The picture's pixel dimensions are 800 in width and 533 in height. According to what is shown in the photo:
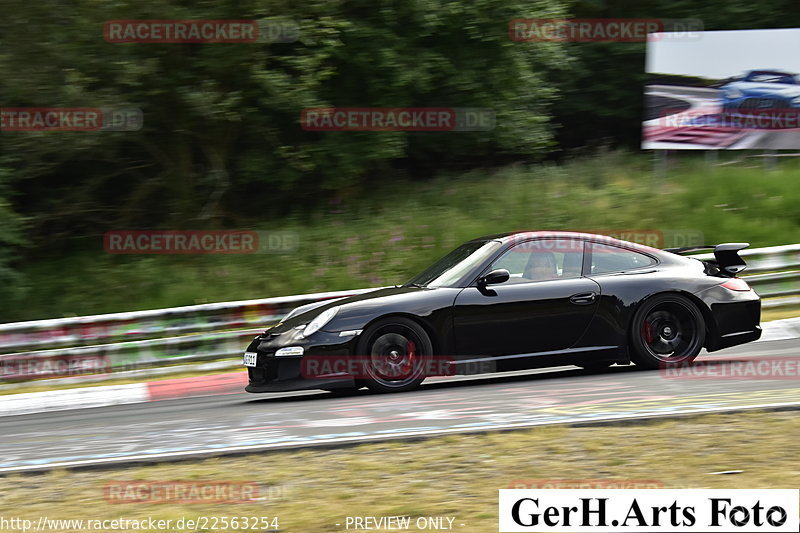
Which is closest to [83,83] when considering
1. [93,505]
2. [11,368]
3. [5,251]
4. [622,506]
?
[5,251]

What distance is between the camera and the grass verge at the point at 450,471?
193 inches

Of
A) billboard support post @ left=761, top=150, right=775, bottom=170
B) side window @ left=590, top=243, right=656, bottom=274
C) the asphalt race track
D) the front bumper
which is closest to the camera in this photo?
the asphalt race track

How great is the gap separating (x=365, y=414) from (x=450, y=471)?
6.54 ft

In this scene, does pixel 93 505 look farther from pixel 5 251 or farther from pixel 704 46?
pixel 704 46

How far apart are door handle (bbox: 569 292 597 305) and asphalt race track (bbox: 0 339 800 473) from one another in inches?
26.6

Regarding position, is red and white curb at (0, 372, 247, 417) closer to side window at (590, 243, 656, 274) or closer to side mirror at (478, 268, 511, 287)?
side mirror at (478, 268, 511, 287)

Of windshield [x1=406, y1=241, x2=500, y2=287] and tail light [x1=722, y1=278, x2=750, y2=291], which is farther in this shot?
tail light [x1=722, y1=278, x2=750, y2=291]

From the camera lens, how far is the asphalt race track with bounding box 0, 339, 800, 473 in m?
6.57

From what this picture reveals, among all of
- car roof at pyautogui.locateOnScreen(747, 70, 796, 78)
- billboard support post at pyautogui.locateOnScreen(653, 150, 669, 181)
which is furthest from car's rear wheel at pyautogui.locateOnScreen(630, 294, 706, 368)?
car roof at pyautogui.locateOnScreen(747, 70, 796, 78)

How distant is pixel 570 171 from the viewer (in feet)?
64.1

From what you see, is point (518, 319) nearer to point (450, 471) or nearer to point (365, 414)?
point (365, 414)

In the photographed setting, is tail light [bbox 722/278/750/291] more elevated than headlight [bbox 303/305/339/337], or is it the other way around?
tail light [bbox 722/278/750/291]

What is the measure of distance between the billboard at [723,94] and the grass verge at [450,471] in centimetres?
1259

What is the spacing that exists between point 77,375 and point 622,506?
9.30 metres
